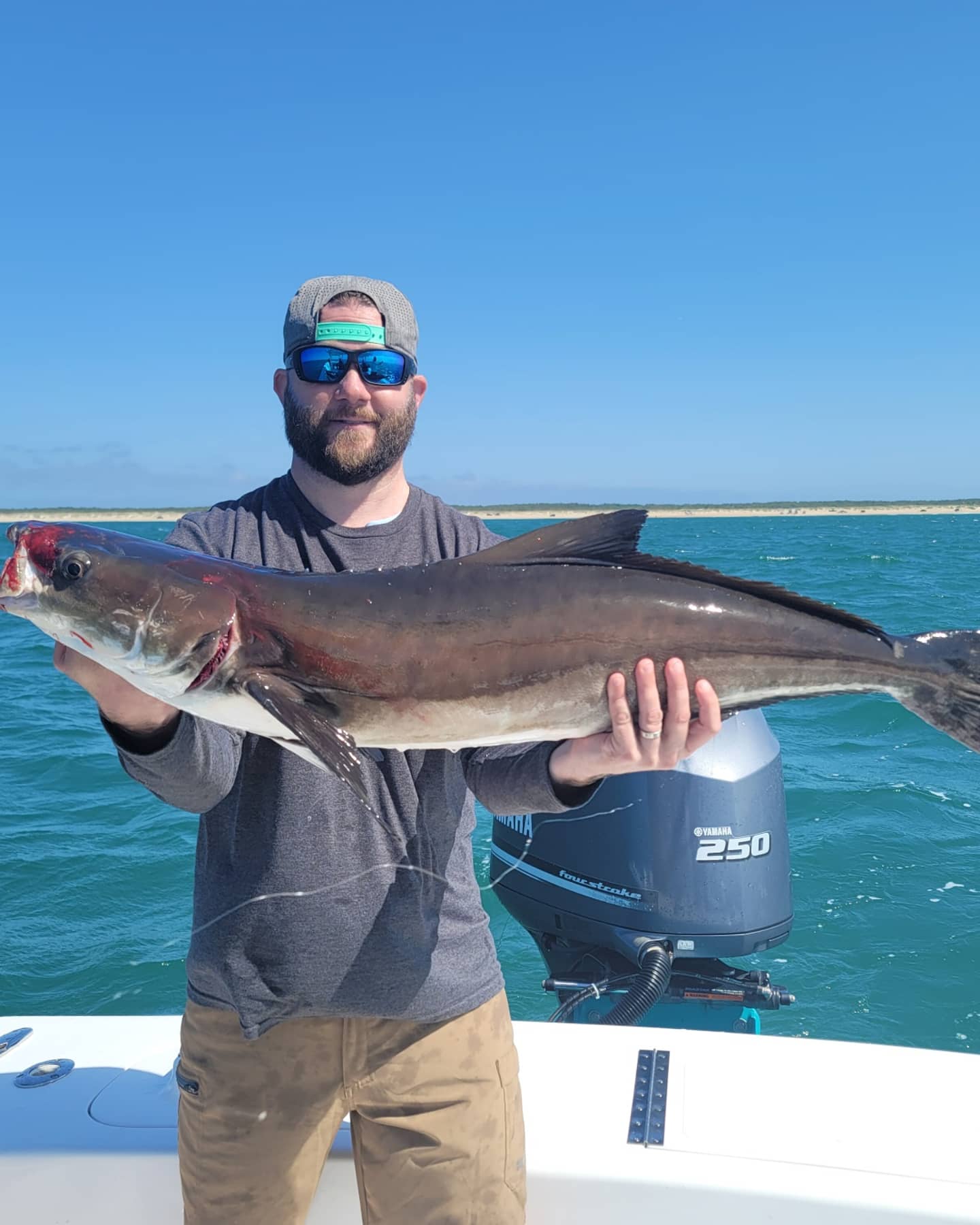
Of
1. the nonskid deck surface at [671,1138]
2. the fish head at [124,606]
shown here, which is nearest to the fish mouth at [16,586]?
the fish head at [124,606]

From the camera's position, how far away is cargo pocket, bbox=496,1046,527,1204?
292 cm

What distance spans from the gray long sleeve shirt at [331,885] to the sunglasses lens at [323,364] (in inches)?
27.3

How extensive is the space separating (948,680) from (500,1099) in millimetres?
1893

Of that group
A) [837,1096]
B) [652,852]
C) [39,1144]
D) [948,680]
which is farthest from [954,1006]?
[39,1144]

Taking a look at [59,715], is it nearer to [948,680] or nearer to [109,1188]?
[109,1188]

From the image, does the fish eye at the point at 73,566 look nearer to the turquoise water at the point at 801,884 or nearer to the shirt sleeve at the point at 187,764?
the shirt sleeve at the point at 187,764

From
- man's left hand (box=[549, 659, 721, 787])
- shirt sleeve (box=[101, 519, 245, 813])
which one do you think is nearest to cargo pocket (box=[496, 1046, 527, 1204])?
man's left hand (box=[549, 659, 721, 787])

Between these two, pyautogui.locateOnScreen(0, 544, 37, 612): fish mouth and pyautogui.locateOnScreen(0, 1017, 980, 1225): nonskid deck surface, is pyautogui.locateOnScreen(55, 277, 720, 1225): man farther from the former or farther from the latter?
pyautogui.locateOnScreen(0, 1017, 980, 1225): nonskid deck surface

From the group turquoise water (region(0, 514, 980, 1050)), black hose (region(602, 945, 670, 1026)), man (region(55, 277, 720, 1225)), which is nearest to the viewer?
man (region(55, 277, 720, 1225))

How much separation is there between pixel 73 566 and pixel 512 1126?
2146 millimetres

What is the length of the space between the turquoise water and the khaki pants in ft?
1.78

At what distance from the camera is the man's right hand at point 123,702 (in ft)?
8.64

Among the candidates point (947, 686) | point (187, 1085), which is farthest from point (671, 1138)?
point (947, 686)

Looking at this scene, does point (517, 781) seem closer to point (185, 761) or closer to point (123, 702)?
point (185, 761)
